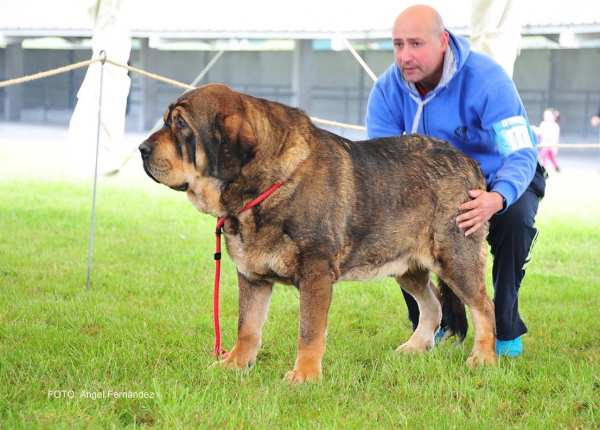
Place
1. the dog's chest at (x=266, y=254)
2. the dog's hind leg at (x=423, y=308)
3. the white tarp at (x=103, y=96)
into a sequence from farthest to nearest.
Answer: the white tarp at (x=103, y=96) → the dog's hind leg at (x=423, y=308) → the dog's chest at (x=266, y=254)

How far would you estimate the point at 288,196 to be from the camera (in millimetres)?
3969

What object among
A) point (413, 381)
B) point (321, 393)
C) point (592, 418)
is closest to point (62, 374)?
point (321, 393)

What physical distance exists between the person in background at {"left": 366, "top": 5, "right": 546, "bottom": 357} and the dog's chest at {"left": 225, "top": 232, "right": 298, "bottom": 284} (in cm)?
112

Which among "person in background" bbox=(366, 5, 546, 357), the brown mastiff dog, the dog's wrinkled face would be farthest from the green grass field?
the dog's wrinkled face

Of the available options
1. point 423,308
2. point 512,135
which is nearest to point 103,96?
point 423,308

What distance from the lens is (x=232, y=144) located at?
3.82 metres

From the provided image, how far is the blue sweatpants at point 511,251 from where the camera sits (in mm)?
4656

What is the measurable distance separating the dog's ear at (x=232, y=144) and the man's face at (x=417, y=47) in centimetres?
133

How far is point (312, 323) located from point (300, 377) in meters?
0.30

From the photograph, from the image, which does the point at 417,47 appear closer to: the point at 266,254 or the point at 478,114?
the point at 478,114

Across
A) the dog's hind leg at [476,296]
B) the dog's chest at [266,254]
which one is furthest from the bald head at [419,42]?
the dog's chest at [266,254]

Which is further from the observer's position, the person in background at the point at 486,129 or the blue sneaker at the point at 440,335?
the blue sneaker at the point at 440,335

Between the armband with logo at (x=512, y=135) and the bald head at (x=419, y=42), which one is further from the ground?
the bald head at (x=419, y=42)

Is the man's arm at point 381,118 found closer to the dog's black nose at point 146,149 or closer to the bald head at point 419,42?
the bald head at point 419,42
